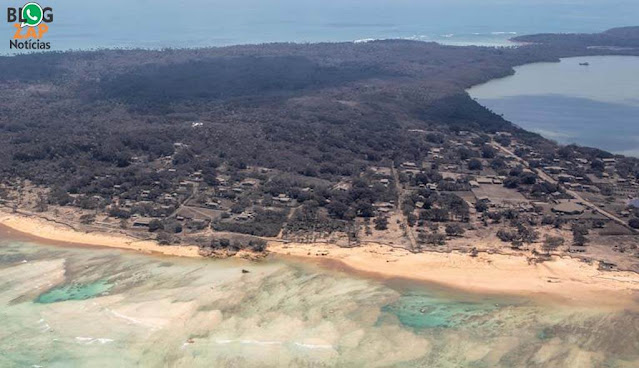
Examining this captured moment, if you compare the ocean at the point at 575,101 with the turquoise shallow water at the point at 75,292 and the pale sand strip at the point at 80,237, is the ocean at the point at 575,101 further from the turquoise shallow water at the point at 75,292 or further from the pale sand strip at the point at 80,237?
the turquoise shallow water at the point at 75,292

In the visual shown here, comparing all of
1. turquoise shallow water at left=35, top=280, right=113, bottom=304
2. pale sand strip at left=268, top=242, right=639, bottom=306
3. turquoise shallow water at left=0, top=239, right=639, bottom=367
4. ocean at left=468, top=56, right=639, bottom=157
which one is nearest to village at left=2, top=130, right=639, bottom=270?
pale sand strip at left=268, top=242, right=639, bottom=306

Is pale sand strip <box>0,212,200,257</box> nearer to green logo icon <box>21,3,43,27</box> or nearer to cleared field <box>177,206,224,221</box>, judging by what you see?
cleared field <box>177,206,224,221</box>

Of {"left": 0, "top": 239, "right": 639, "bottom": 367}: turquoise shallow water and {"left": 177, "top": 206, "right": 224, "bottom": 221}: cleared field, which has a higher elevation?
{"left": 177, "top": 206, "right": 224, "bottom": 221}: cleared field

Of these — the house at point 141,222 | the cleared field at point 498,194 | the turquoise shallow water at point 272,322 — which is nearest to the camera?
the turquoise shallow water at point 272,322

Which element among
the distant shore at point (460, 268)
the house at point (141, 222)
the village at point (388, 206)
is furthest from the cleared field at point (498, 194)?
the house at point (141, 222)

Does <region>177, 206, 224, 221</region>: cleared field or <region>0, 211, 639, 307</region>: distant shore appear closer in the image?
<region>0, 211, 639, 307</region>: distant shore

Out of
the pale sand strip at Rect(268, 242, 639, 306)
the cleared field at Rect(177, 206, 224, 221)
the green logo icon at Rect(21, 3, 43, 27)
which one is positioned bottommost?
the pale sand strip at Rect(268, 242, 639, 306)

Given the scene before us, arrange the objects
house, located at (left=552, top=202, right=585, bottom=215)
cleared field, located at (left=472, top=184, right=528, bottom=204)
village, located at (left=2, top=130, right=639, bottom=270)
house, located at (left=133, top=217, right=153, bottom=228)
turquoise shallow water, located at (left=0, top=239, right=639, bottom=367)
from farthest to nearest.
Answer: cleared field, located at (left=472, top=184, right=528, bottom=204), house, located at (left=552, top=202, right=585, bottom=215), house, located at (left=133, top=217, right=153, bottom=228), village, located at (left=2, top=130, right=639, bottom=270), turquoise shallow water, located at (left=0, top=239, right=639, bottom=367)
